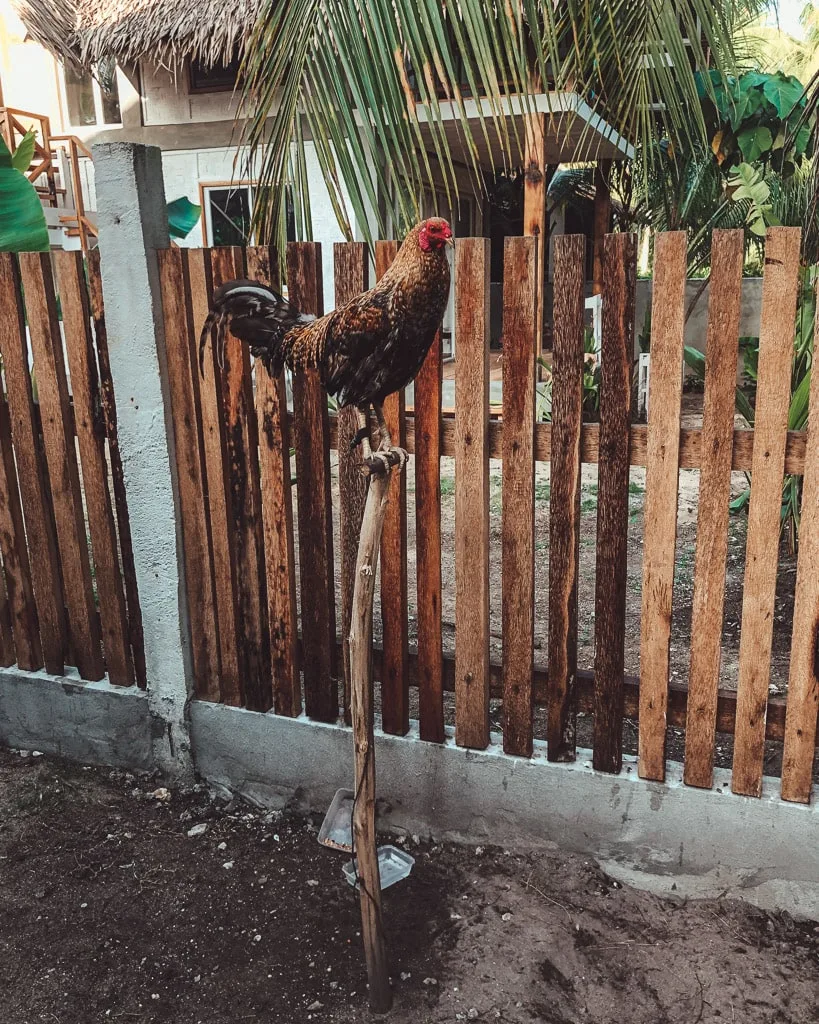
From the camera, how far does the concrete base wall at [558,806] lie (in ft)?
7.82

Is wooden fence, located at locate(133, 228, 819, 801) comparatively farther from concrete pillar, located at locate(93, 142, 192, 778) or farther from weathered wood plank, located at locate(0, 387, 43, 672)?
weathered wood plank, located at locate(0, 387, 43, 672)

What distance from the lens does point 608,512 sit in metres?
2.36

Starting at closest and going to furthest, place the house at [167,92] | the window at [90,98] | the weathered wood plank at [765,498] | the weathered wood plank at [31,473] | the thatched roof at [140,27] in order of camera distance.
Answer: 1. the weathered wood plank at [765,498]
2. the weathered wood plank at [31,473]
3. the thatched roof at [140,27]
4. the house at [167,92]
5. the window at [90,98]

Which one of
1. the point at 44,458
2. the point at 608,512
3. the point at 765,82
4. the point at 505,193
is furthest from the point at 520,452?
the point at 505,193

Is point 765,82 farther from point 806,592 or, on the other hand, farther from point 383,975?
point 383,975

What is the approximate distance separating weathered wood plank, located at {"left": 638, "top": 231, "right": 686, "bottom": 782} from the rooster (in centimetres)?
60

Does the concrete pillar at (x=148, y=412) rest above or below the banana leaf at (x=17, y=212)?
below

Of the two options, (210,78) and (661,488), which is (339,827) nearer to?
(661,488)

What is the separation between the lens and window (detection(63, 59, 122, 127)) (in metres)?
10.9

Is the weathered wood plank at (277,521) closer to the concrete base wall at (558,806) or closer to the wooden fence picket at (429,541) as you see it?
the concrete base wall at (558,806)

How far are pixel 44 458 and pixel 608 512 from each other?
7.14ft

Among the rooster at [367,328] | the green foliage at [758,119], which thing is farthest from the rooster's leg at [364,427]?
the green foliage at [758,119]

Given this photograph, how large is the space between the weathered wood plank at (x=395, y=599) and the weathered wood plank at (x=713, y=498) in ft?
2.93

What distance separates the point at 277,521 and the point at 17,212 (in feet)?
6.80
